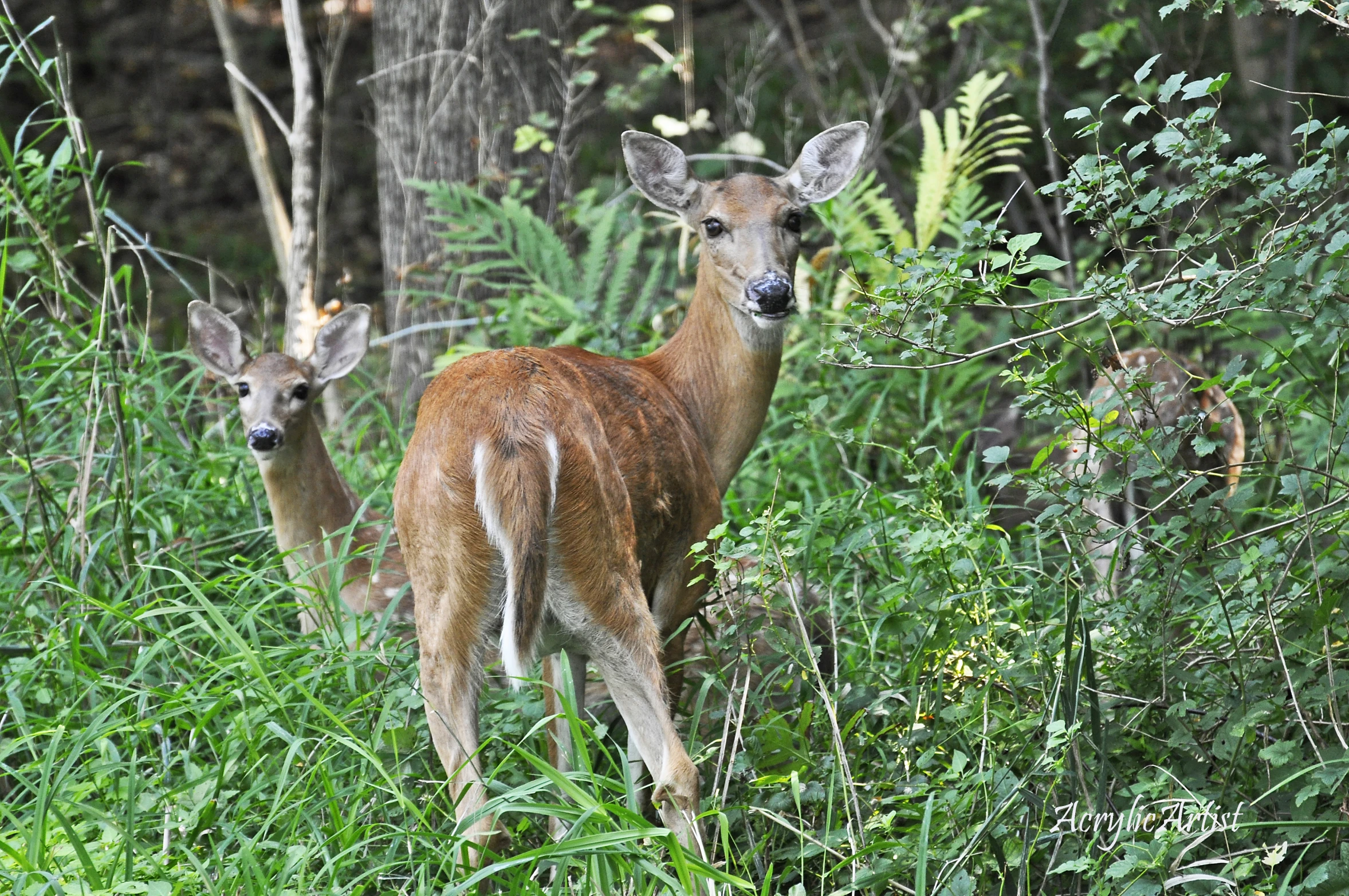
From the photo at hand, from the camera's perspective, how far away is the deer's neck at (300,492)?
4602mm

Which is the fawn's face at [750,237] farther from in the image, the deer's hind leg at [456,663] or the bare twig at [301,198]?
the bare twig at [301,198]

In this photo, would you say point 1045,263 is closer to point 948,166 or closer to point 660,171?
point 660,171

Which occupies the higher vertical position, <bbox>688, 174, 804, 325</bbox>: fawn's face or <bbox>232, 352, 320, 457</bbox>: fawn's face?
<bbox>688, 174, 804, 325</bbox>: fawn's face

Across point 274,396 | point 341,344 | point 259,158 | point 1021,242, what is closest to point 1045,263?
point 1021,242

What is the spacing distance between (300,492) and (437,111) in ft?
8.56

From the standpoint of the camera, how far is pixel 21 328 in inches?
222

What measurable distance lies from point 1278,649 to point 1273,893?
1.65ft

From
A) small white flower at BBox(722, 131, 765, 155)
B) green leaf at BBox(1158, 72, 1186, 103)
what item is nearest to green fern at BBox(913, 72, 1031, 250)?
small white flower at BBox(722, 131, 765, 155)

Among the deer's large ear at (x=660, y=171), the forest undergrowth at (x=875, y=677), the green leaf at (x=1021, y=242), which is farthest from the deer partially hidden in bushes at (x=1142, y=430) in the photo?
the deer's large ear at (x=660, y=171)

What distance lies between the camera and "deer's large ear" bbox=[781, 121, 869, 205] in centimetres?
456

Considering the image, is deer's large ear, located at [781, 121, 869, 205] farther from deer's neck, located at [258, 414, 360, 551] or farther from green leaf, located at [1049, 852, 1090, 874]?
green leaf, located at [1049, 852, 1090, 874]

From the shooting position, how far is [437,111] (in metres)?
6.55

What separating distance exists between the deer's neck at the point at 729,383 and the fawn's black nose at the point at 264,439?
1313 mm

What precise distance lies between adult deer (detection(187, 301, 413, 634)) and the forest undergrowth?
0.22 metres
